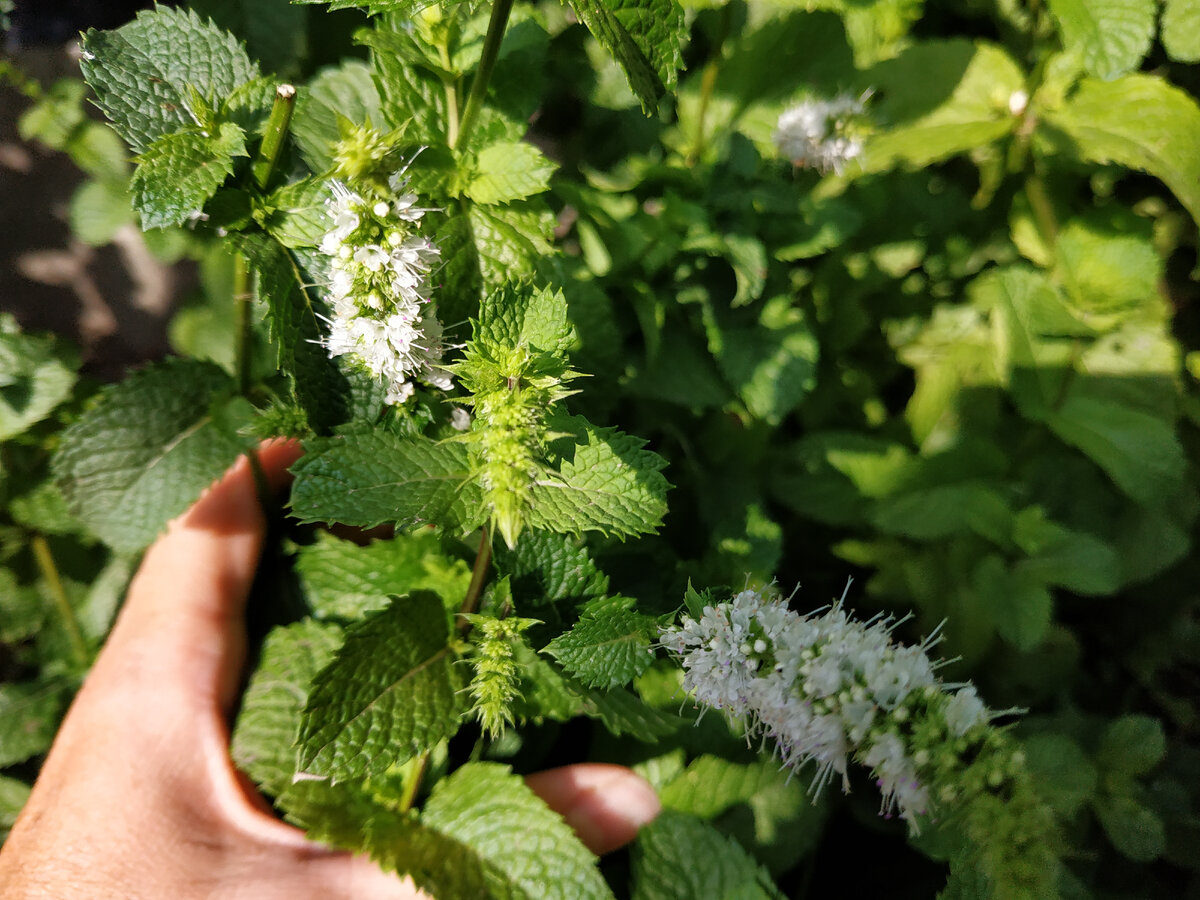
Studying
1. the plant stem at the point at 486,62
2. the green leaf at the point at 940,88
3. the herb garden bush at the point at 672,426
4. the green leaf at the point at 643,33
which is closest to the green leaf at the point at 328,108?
the herb garden bush at the point at 672,426

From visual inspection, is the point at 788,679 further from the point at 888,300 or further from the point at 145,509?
the point at 888,300

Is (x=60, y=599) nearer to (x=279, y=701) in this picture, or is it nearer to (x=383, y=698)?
(x=279, y=701)

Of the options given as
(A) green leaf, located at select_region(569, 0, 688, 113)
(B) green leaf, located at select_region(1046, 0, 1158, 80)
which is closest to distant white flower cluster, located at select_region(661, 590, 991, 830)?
(A) green leaf, located at select_region(569, 0, 688, 113)

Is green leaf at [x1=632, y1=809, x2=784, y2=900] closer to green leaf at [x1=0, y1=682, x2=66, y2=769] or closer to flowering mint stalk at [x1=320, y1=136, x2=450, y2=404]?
flowering mint stalk at [x1=320, y1=136, x2=450, y2=404]

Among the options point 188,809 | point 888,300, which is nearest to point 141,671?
point 188,809

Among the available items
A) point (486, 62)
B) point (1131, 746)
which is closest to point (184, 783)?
point (486, 62)

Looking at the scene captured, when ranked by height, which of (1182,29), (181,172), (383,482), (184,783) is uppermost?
(181,172)

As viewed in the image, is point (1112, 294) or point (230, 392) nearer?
point (230, 392)

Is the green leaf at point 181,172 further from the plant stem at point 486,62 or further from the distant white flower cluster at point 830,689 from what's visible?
the distant white flower cluster at point 830,689
